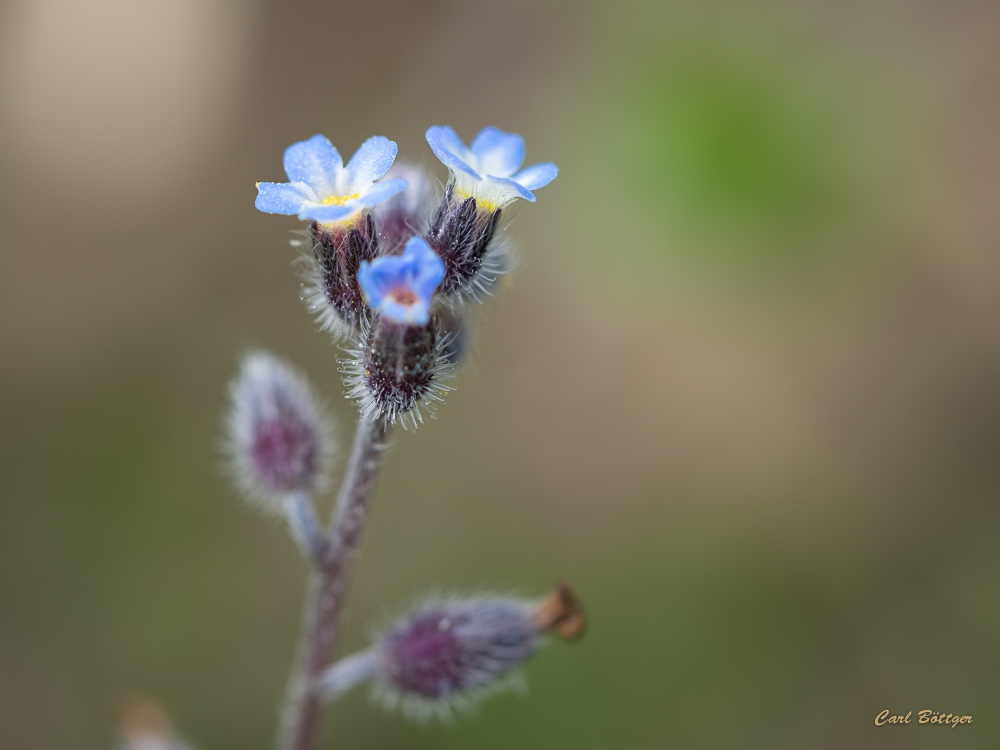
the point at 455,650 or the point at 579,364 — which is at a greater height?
the point at 579,364

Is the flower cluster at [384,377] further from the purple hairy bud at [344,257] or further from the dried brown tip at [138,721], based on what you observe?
the dried brown tip at [138,721]

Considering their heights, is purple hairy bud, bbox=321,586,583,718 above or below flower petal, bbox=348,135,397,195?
below

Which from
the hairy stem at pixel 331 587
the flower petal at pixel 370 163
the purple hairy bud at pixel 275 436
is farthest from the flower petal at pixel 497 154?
the purple hairy bud at pixel 275 436

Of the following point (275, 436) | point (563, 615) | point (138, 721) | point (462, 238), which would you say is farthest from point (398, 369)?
point (138, 721)

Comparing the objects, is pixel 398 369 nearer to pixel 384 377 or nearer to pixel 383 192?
pixel 384 377

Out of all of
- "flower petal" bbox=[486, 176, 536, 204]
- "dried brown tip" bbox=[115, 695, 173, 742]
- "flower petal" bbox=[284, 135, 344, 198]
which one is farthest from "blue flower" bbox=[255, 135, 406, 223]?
"dried brown tip" bbox=[115, 695, 173, 742]

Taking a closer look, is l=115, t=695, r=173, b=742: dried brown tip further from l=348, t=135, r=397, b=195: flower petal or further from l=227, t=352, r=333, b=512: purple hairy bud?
l=348, t=135, r=397, b=195: flower petal
